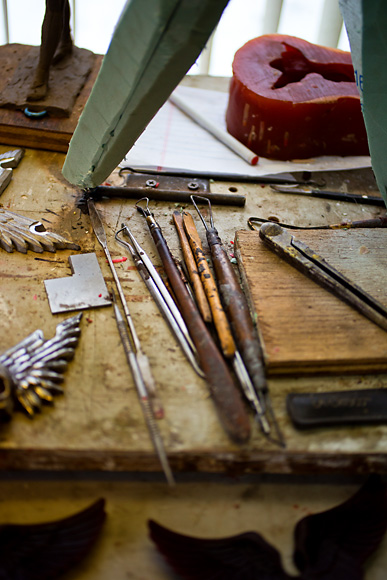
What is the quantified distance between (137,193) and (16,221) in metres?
0.44

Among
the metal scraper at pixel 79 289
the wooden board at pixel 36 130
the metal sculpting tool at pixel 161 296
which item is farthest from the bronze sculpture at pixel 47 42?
the metal scraper at pixel 79 289

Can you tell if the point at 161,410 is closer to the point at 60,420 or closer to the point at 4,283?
the point at 60,420

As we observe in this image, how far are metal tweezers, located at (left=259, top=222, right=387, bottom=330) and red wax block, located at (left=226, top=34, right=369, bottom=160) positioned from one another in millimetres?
720

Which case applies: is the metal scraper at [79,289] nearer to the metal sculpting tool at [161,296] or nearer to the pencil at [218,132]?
the metal sculpting tool at [161,296]

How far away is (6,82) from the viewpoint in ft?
7.18

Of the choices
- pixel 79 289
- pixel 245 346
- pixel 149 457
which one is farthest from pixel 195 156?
pixel 149 457

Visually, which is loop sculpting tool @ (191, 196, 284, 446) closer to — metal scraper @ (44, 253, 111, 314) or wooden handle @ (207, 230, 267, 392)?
wooden handle @ (207, 230, 267, 392)

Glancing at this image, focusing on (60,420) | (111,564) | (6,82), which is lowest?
(111,564)

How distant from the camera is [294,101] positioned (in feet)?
6.54

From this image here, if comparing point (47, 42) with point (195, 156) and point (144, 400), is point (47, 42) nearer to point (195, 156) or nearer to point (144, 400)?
point (195, 156)

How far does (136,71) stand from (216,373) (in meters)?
0.84

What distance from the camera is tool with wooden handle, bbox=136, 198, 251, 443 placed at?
3.58ft

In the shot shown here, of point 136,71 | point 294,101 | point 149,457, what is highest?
point 136,71

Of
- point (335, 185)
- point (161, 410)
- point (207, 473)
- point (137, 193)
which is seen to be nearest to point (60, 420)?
point (161, 410)
